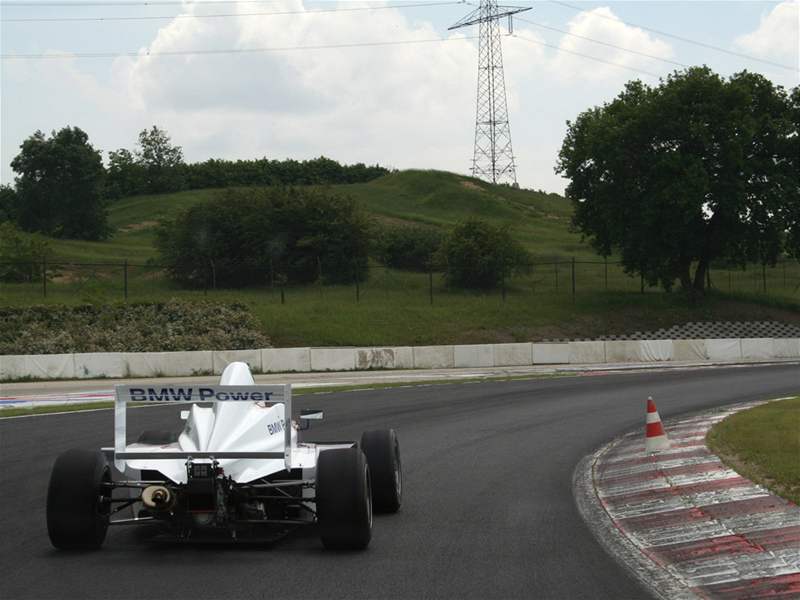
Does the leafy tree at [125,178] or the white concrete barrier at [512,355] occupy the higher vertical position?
the leafy tree at [125,178]

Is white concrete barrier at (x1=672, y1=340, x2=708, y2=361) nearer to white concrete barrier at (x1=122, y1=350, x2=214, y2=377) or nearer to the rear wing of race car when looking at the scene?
white concrete barrier at (x1=122, y1=350, x2=214, y2=377)

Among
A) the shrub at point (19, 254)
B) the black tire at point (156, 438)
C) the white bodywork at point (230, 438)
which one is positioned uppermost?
the shrub at point (19, 254)

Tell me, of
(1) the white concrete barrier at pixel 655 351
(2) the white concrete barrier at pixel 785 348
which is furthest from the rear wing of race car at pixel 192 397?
(2) the white concrete barrier at pixel 785 348

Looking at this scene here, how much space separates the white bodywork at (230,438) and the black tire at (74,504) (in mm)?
343

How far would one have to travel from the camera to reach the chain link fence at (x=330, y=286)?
51312 millimetres

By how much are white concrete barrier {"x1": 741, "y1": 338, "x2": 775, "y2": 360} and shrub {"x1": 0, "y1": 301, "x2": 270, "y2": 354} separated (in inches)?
758

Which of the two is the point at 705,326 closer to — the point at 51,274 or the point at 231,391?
the point at 51,274

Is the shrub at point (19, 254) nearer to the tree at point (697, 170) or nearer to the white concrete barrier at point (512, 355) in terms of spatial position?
the white concrete barrier at point (512, 355)

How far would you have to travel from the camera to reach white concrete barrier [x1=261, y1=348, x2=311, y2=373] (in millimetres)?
36094

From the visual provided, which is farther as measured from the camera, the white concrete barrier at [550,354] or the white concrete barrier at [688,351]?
the white concrete barrier at [688,351]

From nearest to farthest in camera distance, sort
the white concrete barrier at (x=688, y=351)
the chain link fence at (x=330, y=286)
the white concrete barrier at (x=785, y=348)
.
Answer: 1. the white concrete barrier at (x=688, y=351)
2. the white concrete barrier at (x=785, y=348)
3. the chain link fence at (x=330, y=286)

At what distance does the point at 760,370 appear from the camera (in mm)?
33281

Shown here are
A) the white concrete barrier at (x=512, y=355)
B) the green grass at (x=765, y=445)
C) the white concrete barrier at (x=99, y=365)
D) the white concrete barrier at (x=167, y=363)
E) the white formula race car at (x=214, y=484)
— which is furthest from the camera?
the white concrete barrier at (x=512, y=355)

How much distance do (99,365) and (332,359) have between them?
7.98 m
